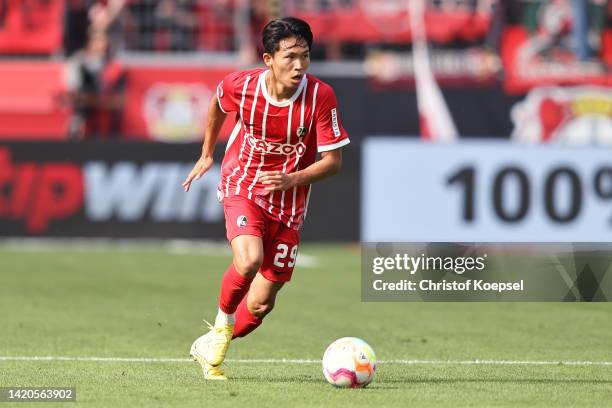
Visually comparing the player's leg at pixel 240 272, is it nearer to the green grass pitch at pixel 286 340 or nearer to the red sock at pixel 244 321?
the red sock at pixel 244 321

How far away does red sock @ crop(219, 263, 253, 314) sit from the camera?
814 cm

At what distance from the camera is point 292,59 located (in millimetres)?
8031

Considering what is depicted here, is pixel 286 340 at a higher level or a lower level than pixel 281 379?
lower

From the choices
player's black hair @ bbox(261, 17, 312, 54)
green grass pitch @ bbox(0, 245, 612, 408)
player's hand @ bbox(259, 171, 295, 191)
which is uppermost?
player's black hair @ bbox(261, 17, 312, 54)

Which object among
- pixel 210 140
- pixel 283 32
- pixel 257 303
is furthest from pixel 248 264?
pixel 283 32

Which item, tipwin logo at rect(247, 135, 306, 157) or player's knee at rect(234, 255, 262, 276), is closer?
player's knee at rect(234, 255, 262, 276)

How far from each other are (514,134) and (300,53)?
1853 centimetres

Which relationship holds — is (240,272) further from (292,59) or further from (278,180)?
(292,59)

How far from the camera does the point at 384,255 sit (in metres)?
8.64

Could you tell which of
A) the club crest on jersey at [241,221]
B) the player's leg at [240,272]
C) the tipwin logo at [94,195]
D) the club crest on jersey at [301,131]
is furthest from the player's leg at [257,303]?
the tipwin logo at [94,195]

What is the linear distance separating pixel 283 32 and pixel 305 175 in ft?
2.66

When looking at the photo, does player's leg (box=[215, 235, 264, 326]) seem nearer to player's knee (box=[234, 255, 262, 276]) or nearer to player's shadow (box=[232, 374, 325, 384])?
player's knee (box=[234, 255, 262, 276])

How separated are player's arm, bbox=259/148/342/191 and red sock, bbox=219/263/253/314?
53cm

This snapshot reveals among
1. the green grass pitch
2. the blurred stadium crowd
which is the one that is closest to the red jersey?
the green grass pitch
